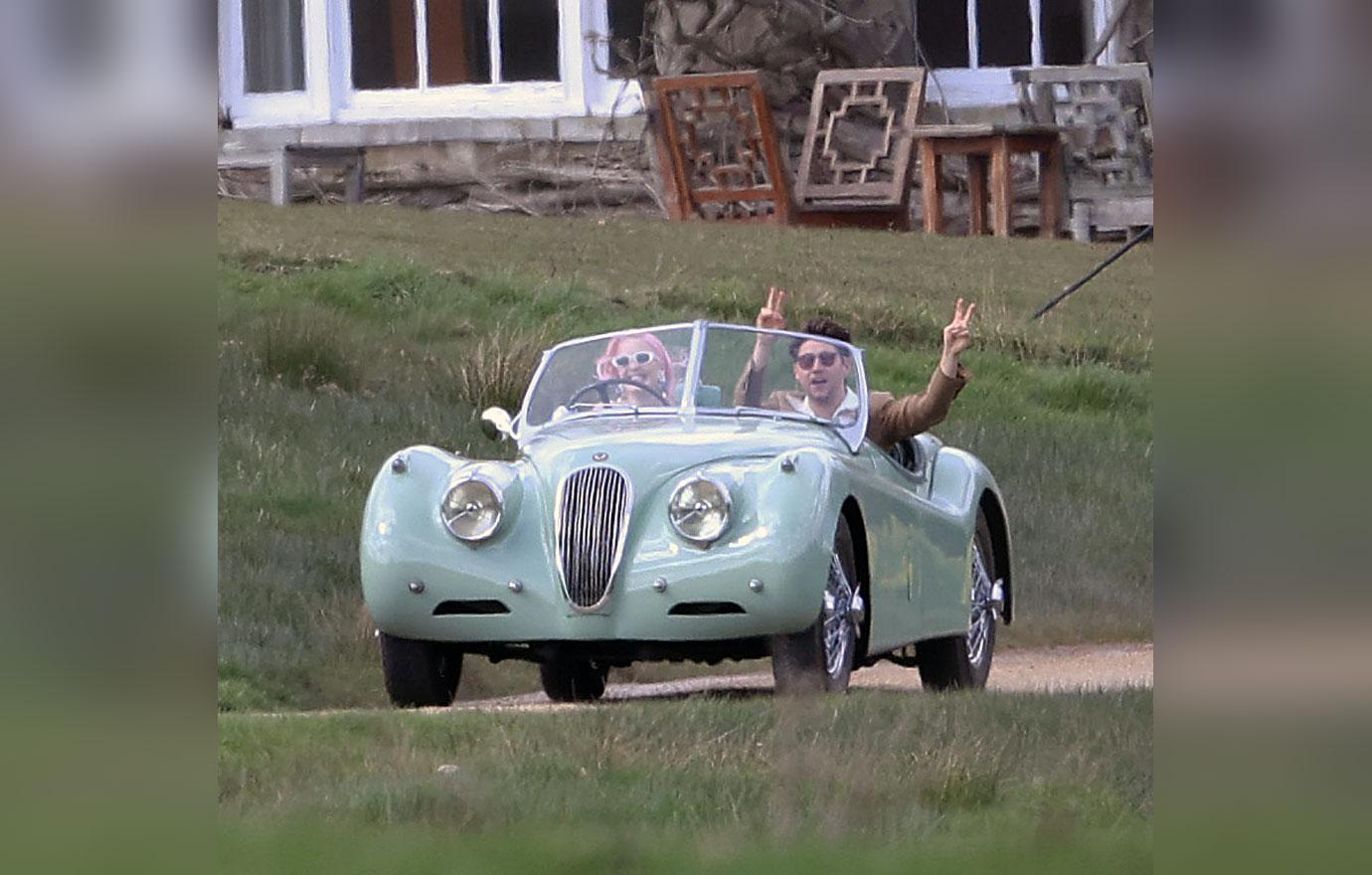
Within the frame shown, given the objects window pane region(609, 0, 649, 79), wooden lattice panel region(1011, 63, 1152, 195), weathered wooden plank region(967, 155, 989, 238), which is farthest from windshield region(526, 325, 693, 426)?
window pane region(609, 0, 649, 79)

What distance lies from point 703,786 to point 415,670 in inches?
67.4

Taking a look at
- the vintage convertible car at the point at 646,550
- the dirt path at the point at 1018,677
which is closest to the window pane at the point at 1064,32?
the dirt path at the point at 1018,677

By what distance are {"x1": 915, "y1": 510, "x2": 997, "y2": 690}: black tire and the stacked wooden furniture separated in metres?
5.09

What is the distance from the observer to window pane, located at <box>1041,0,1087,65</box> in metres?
14.9

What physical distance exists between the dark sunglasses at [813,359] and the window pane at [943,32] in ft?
28.0

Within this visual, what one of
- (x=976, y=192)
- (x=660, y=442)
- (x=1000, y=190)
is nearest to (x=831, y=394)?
(x=660, y=442)

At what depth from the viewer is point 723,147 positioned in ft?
47.0

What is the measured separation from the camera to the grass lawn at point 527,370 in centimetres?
809

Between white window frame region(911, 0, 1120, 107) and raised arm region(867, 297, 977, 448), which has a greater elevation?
white window frame region(911, 0, 1120, 107)

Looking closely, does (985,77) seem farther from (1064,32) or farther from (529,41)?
(529,41)

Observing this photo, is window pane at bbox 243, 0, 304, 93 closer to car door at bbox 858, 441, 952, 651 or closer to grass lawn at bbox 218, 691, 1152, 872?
car door at bbox 858, 441, 952, 651
